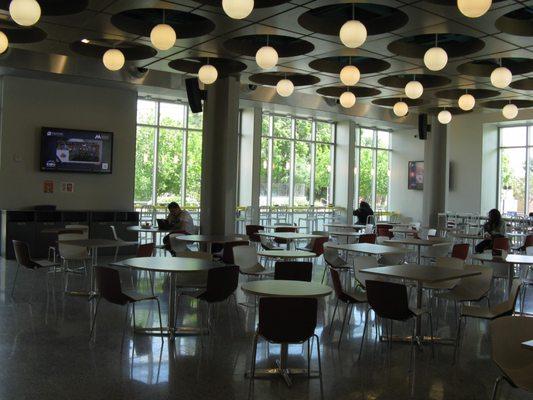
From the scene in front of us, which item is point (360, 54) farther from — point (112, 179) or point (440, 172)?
point (440, 172)

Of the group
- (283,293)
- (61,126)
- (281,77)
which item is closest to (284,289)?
(283,293)

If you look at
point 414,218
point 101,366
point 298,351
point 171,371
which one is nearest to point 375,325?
point 298,351

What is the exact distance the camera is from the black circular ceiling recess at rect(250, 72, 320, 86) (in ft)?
39.6

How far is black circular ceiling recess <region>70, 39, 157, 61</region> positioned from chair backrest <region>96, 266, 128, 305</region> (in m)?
5.65

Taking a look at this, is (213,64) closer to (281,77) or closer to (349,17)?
(281,77)

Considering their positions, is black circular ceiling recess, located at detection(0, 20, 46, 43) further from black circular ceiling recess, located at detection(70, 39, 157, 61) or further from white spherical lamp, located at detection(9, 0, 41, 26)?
white spherical lamp, located at detection(9, 0, 41, 26)

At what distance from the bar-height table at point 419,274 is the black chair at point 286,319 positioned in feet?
4.38

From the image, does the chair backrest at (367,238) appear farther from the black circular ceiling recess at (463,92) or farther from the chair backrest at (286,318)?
the chair backrest at (286,318)

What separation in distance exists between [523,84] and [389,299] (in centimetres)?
860

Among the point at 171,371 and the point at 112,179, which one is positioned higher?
the point at 112,179

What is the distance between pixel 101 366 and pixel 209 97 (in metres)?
7.63

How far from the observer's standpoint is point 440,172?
54.1ft

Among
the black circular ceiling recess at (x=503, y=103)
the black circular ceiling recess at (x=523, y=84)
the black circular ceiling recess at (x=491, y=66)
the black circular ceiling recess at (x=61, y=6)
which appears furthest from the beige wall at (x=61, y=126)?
the black circular ceiling recess at (x=503, y=103)

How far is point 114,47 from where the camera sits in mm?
10328
